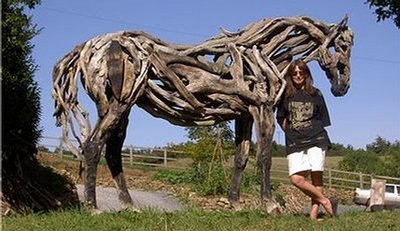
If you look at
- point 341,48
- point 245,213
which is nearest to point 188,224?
point 245,213

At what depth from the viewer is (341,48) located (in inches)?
382

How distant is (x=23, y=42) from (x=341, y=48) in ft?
16.1

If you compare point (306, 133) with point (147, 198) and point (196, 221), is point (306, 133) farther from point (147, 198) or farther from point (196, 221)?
point (147, 198)

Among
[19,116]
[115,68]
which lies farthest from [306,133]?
[19,116]

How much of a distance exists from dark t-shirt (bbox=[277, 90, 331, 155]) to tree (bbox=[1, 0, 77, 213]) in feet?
15.1

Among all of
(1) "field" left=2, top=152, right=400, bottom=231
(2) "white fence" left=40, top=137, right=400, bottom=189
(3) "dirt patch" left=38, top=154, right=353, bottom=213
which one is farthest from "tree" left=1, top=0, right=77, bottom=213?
(2) "white fence" left=40, top=137, right=400, bottom=189

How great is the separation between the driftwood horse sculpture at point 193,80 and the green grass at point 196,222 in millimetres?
757

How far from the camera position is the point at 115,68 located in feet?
28.7

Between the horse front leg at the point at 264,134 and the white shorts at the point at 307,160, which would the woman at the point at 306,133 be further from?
the horse front leg at the point at 264,134

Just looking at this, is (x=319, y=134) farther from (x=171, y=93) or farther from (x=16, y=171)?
(x=16, y=171)

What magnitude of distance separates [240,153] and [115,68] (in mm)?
2082

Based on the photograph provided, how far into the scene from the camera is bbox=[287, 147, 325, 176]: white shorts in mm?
7766

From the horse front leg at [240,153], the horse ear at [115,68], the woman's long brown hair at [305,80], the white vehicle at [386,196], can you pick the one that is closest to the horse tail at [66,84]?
the horse ear at [115,68]

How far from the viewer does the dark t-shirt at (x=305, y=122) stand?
25.5ft
